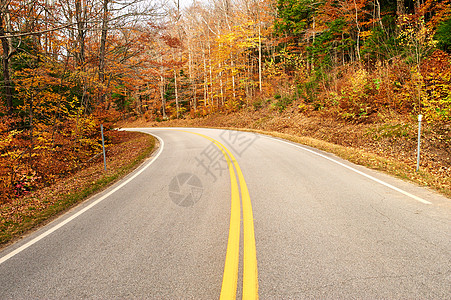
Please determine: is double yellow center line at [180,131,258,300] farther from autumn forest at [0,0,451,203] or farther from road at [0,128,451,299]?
autumn forest at [0,0,451,203]

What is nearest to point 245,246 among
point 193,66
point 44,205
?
point 44,205

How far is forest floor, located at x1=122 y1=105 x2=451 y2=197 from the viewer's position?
6.47 meters

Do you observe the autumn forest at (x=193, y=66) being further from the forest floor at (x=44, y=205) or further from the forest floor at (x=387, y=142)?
the forest floor at (x=44, y=205)

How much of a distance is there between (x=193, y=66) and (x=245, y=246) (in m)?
32.2

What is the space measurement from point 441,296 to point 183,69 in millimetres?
37608

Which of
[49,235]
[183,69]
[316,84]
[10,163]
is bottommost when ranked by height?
[49,235]

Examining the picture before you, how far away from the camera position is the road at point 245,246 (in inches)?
92.4

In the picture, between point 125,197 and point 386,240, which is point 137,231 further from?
point 386,240

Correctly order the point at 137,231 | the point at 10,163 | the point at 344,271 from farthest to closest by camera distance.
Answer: the point at 10,163
the point at 137,231
the point at 344,271

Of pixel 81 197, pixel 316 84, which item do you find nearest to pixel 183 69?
pixel 316 84

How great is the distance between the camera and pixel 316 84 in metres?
17.6

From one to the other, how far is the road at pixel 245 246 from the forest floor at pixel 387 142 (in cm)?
122

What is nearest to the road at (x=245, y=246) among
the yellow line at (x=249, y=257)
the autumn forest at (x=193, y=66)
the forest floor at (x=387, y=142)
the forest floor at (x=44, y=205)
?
the yellow line at (x=249, y=257)

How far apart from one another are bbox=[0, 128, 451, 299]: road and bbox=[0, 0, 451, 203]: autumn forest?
182 inches
